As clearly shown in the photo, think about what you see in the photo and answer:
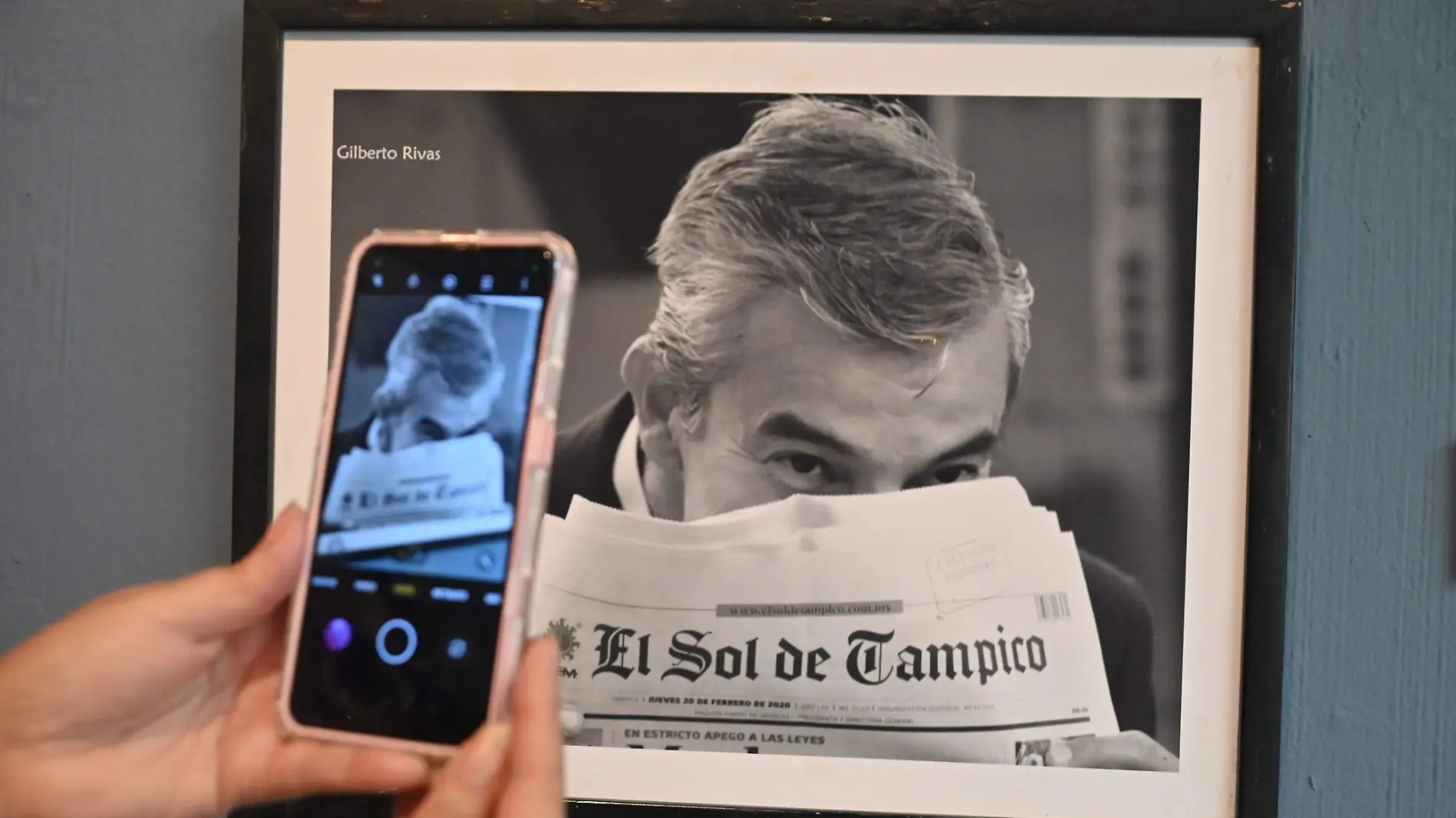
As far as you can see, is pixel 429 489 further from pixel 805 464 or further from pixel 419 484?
pixel 805 464

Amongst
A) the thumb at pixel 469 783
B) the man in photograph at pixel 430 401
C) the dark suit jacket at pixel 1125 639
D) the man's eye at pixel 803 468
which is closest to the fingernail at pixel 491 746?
the thumb at pixel 469 783

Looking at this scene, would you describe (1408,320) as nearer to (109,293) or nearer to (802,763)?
(802,763)

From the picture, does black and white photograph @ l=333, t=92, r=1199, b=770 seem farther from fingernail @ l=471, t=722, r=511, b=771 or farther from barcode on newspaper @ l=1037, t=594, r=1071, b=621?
fingernail @ l=471, t=722, r=511, b=771

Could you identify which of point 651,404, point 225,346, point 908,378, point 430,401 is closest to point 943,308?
point 908,378

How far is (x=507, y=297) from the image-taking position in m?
0.41

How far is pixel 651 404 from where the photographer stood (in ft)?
1.71

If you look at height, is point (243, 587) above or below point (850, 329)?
below

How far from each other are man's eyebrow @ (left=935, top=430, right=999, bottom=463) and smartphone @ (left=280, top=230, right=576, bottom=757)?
0.75ft

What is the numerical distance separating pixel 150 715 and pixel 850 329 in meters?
0.39

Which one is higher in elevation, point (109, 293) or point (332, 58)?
point (332, 58)

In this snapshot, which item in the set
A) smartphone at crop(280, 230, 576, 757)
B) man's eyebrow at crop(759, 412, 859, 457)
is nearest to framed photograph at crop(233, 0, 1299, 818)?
man's eyebrow at crop(759, 412, 859, 457)

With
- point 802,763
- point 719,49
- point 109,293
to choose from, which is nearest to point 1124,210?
point 719,49

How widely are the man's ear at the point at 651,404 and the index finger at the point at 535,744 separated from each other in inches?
6.5

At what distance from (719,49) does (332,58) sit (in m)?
0.22
